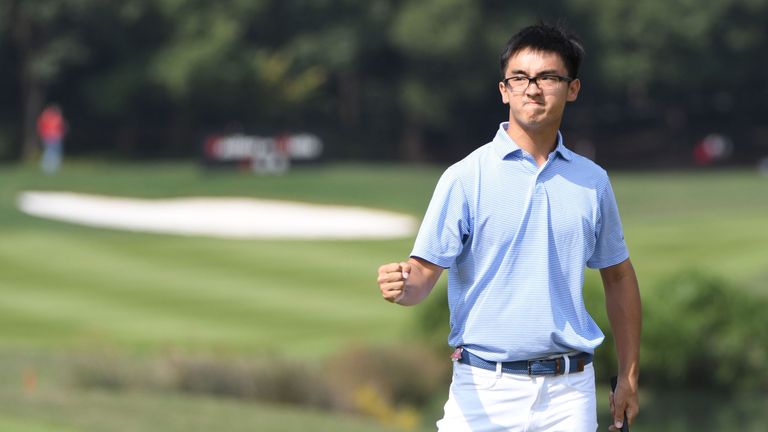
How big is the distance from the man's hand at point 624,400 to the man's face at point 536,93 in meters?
1.07

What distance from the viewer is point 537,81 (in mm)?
5504

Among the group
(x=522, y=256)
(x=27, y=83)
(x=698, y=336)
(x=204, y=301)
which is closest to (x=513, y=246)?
(x=522, y=256)

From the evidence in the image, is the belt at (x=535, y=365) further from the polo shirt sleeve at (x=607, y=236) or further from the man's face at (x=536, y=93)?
the man's face at (x=536, y=93)

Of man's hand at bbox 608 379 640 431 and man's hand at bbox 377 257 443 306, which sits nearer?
man's hand at bbox 377 257 443 306

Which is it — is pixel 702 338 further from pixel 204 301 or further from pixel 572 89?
pixel 572 89

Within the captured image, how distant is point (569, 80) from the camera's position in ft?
18.3

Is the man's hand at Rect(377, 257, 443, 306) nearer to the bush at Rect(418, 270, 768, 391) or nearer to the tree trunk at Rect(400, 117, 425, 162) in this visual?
the bush at Rect(418, 270, 768, 391)

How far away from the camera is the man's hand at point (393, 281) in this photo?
5.25 m

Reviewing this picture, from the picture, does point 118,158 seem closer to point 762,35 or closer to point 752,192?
point 752,192

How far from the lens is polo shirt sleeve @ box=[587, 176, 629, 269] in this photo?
5.68m

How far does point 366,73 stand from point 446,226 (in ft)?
204

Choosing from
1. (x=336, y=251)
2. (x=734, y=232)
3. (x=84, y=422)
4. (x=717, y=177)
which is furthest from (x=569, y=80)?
(x=717, y=177)

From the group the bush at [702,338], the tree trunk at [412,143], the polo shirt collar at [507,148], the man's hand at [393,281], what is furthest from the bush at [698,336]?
the tree trunk at [412,143]

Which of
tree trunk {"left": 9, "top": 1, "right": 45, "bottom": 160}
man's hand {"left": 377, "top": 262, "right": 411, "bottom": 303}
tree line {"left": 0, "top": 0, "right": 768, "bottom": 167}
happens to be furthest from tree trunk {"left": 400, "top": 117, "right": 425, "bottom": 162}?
man's hand {"left": 377, "top": 262, "right": 411, "bottom": 303}
